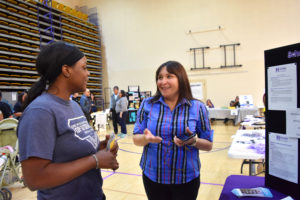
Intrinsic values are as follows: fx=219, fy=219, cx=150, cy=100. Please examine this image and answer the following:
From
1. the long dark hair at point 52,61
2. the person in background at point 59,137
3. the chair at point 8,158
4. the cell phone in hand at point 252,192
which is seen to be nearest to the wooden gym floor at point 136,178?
the chair at point 8,158

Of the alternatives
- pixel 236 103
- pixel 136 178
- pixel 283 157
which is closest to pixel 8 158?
pixel 136 178

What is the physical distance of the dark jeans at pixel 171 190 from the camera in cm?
158

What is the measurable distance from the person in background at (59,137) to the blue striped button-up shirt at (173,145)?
0.49 meters

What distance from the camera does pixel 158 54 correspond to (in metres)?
12.5

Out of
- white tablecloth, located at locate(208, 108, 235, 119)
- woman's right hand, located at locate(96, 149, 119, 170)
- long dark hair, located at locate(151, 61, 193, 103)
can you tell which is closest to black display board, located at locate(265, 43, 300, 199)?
long dark hair, located at locate(151, 61, 193, 103)

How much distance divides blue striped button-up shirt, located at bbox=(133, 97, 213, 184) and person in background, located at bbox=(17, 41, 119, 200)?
1.59 feet

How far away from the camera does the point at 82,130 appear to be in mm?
1148

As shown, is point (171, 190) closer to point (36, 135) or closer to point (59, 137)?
point (59, 137)

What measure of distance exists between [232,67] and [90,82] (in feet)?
25.9

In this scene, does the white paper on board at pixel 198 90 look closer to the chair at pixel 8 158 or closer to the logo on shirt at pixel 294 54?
the chair at pixel 8 158

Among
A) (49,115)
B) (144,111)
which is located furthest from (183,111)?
(49,115)

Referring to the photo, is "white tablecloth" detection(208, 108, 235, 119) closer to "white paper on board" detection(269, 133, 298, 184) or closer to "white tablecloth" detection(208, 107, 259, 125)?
"white tablecloth" detection(208, 107, 259, 125)

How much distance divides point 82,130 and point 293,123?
39.8 inches

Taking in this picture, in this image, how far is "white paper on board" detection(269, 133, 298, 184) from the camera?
99 cm
